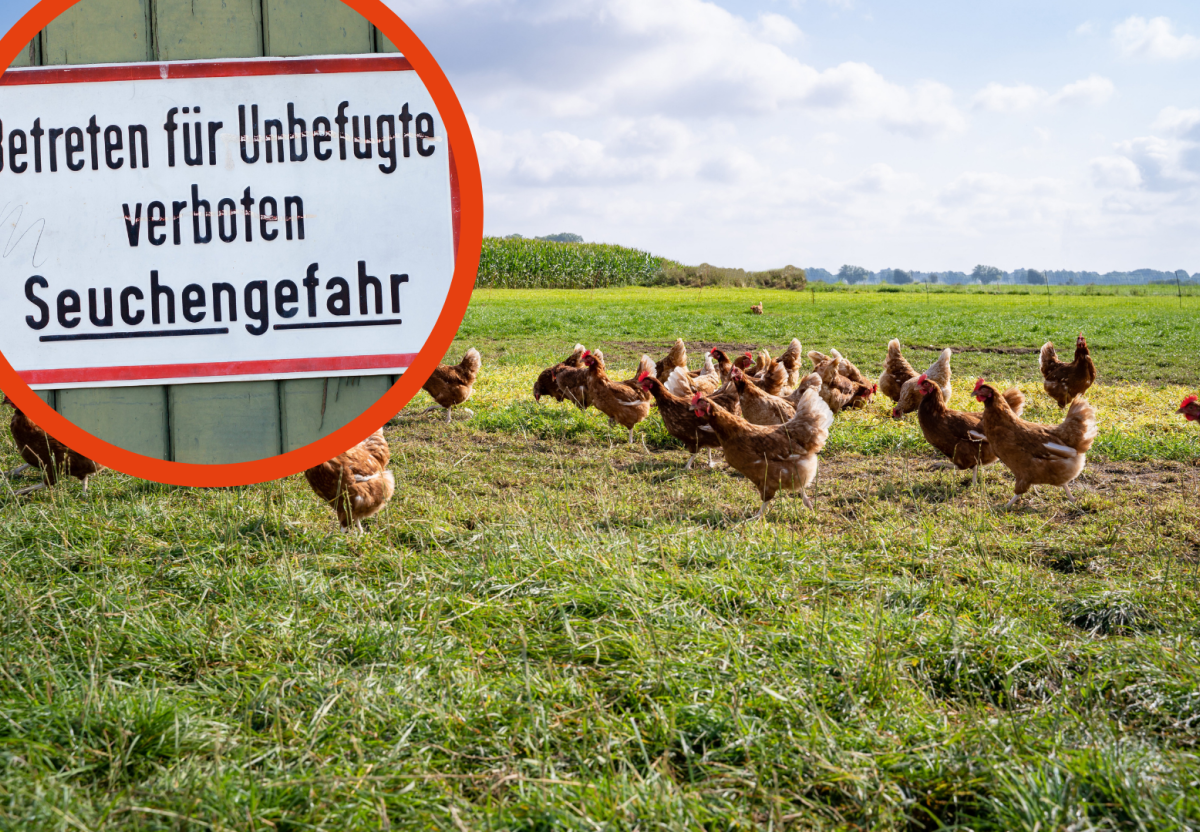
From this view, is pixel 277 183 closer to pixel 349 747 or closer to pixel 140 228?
pixel 140 228

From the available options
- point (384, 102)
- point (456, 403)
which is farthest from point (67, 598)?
point (456, 403)

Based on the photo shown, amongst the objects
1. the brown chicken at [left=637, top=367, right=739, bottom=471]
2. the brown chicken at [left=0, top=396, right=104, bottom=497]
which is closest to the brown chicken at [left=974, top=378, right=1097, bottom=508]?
the brown chicken at [left=637, top=367, right=739, bottom=471]

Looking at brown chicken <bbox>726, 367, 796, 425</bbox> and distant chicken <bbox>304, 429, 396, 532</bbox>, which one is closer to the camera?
distant chicken <bbox>304, 429, 396, 532</bbox>

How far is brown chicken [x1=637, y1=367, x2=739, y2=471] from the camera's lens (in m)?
5.64

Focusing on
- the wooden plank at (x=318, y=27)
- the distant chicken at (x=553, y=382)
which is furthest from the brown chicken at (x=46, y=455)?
the distant chicken at (x=553, y=382)

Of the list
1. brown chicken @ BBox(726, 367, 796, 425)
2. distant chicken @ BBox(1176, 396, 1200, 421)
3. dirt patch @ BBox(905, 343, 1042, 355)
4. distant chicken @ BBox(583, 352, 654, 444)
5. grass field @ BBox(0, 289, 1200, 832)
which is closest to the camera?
grass field @ BBox(0, 289, 1200, 832)

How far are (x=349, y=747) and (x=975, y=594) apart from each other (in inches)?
95.9

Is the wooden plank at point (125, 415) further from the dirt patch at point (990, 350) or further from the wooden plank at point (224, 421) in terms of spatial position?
the dirt patch at point (990, 350)

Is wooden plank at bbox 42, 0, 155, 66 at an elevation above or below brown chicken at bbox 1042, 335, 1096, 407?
above

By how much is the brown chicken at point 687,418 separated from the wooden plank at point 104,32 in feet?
13.3

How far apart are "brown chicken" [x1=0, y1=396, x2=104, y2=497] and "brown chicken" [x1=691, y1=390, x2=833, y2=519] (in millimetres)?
3964

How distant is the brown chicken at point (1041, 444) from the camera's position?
185 inches

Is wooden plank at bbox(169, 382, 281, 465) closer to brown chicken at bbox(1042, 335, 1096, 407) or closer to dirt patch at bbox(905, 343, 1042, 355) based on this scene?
brown chicken at bbox(1042, 335, 1096, 407)

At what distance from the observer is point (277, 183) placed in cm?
254
